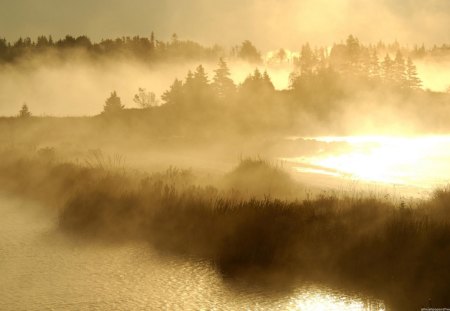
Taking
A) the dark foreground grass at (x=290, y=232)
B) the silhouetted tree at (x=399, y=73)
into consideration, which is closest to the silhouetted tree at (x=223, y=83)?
the silhouetted tree at (x=399, y=73)

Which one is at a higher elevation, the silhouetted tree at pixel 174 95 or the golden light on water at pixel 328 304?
the silhouetted tree at pixel 174 95

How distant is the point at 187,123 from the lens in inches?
2702

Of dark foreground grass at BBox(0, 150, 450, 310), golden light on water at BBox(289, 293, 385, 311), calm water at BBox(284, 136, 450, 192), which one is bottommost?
golden light on water at BBox(289, 293, 385, 311)

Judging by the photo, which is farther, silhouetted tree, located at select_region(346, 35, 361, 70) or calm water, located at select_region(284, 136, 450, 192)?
silhouetted tree, located at select_region(346, 35, 361, 70)

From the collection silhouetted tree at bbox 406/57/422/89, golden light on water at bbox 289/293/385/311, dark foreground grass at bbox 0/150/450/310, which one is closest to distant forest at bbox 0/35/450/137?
silhouetted tree at bbox 406/57/422/89

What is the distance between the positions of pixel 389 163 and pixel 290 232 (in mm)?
23855

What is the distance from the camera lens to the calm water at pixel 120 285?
11.2 m

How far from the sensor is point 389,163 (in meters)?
36.3

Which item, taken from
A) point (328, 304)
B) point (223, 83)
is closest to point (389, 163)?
point (328, 304)

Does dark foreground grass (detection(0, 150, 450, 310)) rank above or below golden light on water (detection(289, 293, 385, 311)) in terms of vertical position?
above

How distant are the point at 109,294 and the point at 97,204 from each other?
7337 millimetres

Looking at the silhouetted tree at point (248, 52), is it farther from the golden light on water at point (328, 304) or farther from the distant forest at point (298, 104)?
the golden light on water at point (328, 304)

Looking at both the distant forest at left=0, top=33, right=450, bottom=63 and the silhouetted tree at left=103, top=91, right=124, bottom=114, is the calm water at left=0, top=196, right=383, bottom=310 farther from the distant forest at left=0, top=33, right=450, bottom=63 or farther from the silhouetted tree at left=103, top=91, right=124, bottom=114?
the distant forest at left=0, top=33, right=450, bottom=63

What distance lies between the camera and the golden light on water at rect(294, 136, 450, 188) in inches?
1093
